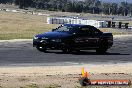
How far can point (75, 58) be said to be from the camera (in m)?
20.2

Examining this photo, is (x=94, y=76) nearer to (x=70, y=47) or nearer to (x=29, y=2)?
(x=70, y=47)

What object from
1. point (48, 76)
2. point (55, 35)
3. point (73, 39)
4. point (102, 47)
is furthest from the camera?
point (102, 47)

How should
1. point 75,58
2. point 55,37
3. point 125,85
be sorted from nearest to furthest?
point 125,85 < point 75,58 < point 55,37

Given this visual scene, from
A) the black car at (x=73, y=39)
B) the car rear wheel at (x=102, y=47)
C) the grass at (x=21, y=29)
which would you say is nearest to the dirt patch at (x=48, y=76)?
the black car at (x=73, y=39)

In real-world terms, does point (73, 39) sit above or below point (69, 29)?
below

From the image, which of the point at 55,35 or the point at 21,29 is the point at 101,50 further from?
the point at 21,29

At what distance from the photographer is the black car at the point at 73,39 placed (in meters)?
22.0

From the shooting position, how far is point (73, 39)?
22.7m

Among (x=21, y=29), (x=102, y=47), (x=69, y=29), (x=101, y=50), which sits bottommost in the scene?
(x=21, y=29)

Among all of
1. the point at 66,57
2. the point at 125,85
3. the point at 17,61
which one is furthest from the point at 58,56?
the point at 125,85

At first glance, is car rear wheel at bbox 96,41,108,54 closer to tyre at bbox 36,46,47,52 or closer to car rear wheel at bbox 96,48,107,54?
car rear wheel at bbox 96,48,107,54

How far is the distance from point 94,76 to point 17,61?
5.55m

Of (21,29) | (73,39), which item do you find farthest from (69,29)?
(21,29)

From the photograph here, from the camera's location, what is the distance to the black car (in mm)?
22000
